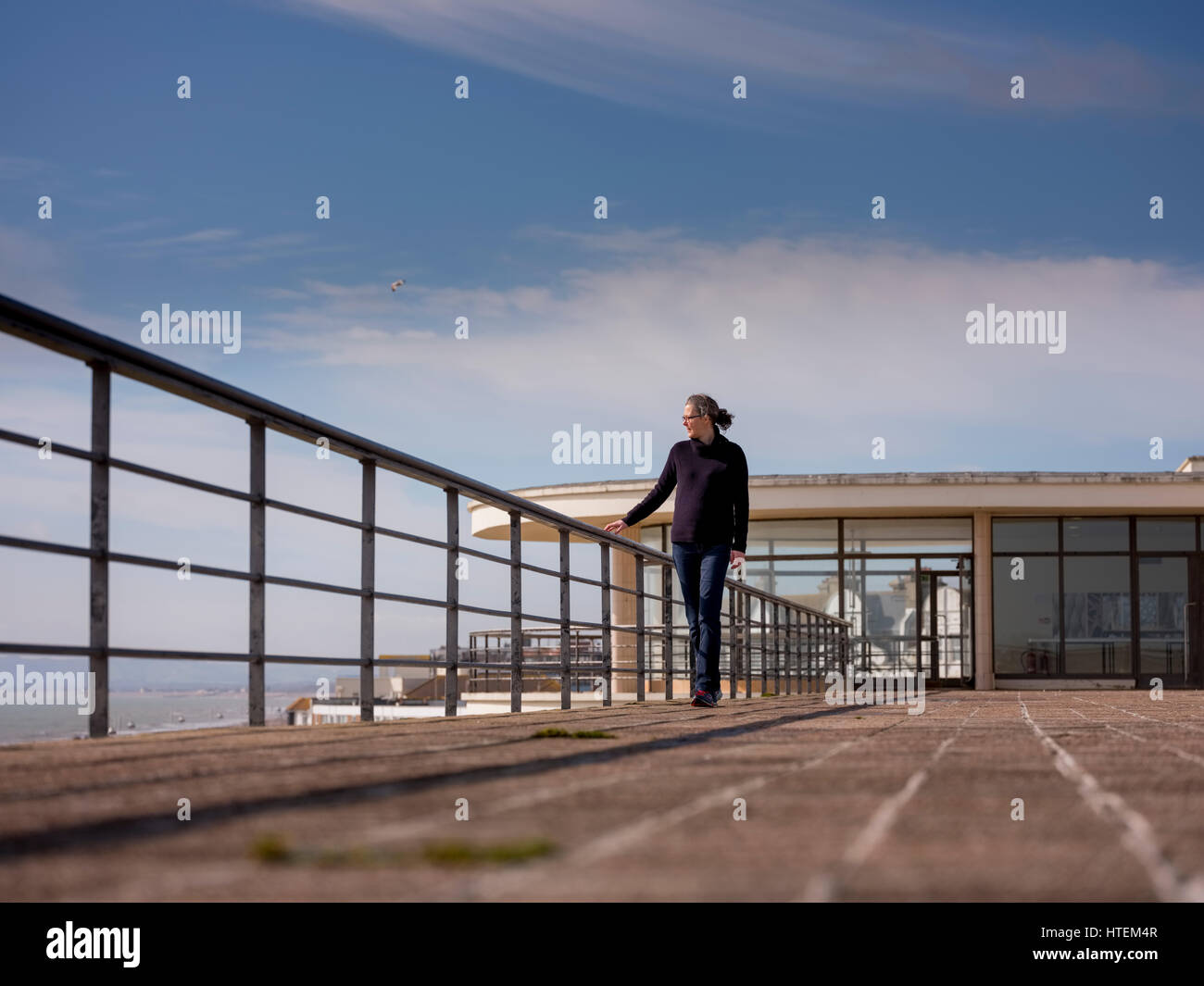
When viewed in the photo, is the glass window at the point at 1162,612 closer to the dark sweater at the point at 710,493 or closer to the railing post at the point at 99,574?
the dark sweater at the point at 710,493

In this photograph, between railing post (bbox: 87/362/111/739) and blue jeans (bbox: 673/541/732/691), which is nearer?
railing post (bbox: 87/362/111/739)

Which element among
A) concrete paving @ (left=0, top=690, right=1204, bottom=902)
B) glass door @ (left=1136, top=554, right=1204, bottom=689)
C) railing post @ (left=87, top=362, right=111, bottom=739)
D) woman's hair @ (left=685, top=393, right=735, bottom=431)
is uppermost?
woman's hair @ (left=685, top=393, right=735, bottom=431)

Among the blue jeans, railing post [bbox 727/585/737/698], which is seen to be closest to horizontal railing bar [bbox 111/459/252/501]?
the blue jeans

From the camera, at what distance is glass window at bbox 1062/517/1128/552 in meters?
24.5

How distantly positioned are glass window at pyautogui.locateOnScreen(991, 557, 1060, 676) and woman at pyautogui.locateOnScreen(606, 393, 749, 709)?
58.5 feet

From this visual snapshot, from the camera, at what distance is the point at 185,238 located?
58656 millimetres

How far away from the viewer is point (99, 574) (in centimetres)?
411

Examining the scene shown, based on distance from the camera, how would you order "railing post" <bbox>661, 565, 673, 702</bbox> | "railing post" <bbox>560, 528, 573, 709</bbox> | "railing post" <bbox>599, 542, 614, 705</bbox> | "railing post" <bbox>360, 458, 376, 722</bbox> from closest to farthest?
1. "railing post" <bbox>360, 458, 376, 722</bbox>
2. "railing post" <bbox>560, 528, 573, 709</bbox>
3. "railing post" <bbox>599, 542, 614, 705</bbox>
4. "railing post" <bbox>661, 565, 673, 702</bbox>

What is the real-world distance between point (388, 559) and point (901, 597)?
1969 cm

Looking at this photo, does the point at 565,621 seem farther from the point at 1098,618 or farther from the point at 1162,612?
the point at 1162,612

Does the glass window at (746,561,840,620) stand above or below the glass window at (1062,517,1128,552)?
below

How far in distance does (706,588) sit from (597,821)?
5811mm

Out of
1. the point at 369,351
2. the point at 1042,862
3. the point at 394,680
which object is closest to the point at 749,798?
the point at 1042,862

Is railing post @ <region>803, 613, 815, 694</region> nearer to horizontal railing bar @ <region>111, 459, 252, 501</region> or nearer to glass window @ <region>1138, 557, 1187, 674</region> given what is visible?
glass window @ <region>1138, 557, 1187, 674</region>
